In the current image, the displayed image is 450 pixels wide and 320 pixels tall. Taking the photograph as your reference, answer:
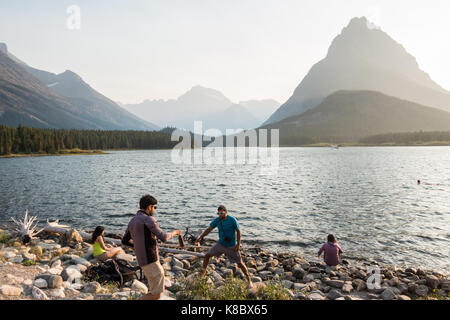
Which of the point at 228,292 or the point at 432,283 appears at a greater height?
the point at 228,292

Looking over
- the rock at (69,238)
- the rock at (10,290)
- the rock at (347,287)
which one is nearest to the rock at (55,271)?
the rock at (10,290)

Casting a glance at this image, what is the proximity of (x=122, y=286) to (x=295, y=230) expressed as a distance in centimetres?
1655

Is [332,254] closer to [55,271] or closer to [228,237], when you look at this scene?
[228,237]

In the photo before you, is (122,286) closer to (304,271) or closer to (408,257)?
(304,271)

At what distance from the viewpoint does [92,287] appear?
10.3m

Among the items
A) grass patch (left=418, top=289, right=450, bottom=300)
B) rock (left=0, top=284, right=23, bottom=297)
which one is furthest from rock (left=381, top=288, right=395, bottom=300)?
rock (left=0, top=284, right=23, bottom=297)

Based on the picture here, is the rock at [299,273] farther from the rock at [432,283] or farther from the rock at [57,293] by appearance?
the rock at [57,293]

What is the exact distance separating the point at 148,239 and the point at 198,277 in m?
3.51

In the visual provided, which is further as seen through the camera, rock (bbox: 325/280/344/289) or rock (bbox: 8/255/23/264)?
rock (bbox: 8/255/23/264)

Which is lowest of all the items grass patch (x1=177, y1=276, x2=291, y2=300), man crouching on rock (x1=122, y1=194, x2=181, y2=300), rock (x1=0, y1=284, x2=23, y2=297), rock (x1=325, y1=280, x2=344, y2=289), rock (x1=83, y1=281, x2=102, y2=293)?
rock (x1=325, y1=280, x2=344, y2=289)

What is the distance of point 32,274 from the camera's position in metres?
11.4

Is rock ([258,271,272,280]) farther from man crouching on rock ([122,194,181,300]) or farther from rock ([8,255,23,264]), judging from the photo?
rock ([8,255,23,264])

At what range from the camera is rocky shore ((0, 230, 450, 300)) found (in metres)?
9.89

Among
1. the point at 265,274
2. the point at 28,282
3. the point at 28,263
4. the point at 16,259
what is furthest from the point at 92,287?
the point at 265,274
